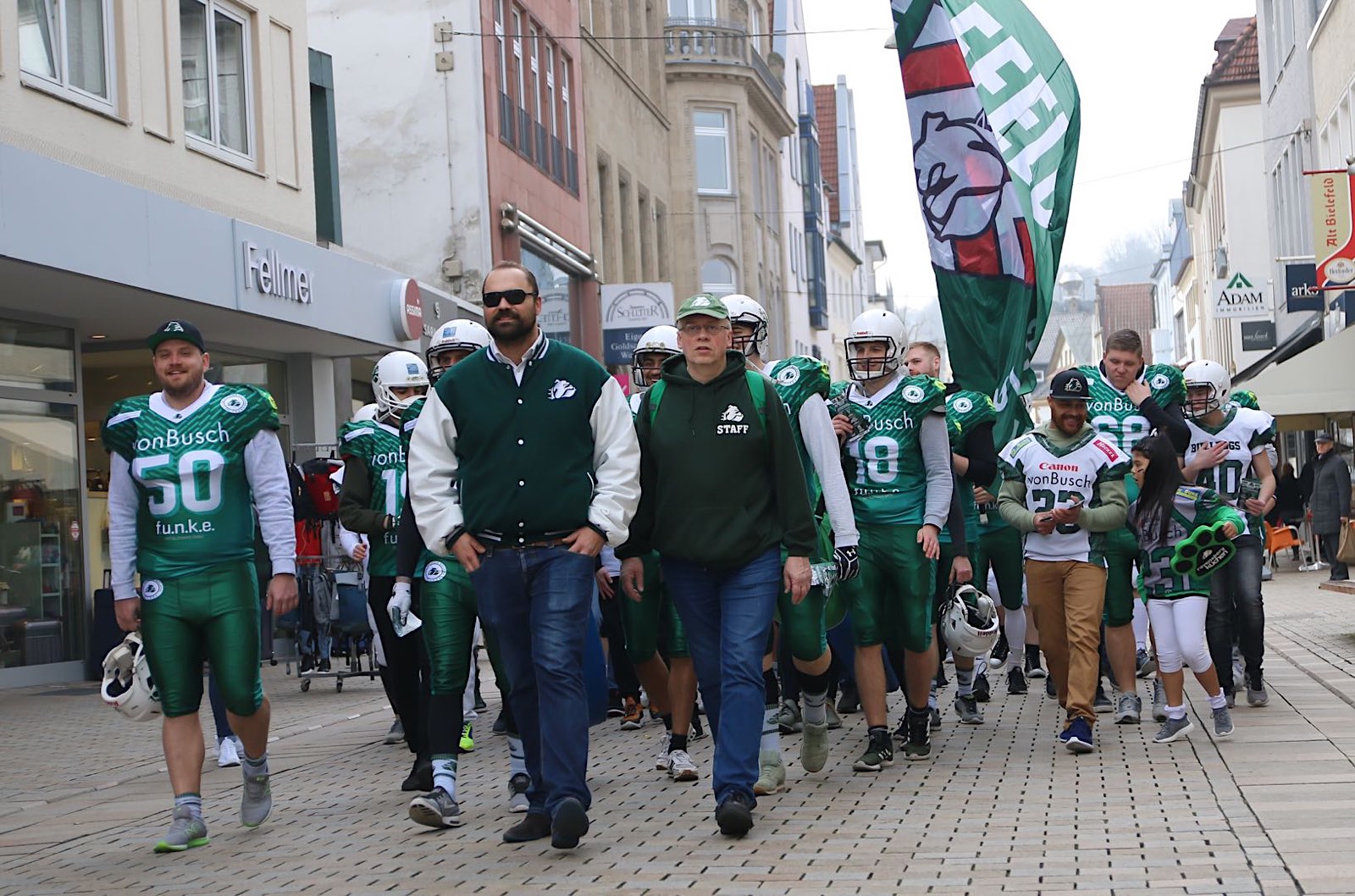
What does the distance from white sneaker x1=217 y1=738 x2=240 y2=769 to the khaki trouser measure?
4.16m

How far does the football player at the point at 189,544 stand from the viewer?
7395mm

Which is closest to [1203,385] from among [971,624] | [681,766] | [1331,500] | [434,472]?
[971,624]

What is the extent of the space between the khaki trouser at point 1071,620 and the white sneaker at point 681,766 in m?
1.77

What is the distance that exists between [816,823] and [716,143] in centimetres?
4658

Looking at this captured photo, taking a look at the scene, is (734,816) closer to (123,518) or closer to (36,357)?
(123,518)

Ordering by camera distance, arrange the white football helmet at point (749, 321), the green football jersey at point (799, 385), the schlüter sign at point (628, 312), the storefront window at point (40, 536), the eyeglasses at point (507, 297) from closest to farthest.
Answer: the eyeglasses at point (507, 297) → the green football jersey at point (799, 385) → the white football helmet at point (749, 321) → the storefront window at point (40, 536) → the schlüter sign at point (628, 312)

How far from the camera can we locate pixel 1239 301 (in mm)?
40219

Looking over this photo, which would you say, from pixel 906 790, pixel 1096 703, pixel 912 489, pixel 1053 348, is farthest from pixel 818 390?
pixel 1053 348

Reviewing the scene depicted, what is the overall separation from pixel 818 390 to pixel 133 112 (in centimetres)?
1131

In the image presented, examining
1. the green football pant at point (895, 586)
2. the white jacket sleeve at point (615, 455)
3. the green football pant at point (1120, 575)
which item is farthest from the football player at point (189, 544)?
the green football pant at point (1120, 575)

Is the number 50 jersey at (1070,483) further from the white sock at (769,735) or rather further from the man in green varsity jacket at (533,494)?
the man in green varsity jacket at (533,494)

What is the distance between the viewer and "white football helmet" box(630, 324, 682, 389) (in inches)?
391

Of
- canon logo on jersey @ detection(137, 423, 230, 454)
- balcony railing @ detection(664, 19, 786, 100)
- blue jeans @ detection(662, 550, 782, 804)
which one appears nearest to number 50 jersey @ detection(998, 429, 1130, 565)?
blue jeans @ detection(662, 550, 782, 804)

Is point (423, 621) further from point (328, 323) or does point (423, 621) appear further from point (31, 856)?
point (328, 323)
